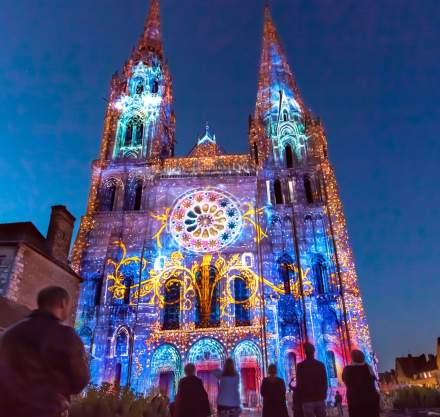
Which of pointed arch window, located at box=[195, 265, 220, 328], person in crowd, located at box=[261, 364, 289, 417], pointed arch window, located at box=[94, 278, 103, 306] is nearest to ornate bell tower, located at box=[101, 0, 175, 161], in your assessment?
pointed arch window, located at box=[94, 278, 103, 306]

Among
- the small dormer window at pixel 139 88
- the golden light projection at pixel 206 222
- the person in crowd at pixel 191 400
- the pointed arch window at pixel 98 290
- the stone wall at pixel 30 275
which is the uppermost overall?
the small dormer window at pixel 139 88

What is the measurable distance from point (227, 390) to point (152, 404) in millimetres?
3024

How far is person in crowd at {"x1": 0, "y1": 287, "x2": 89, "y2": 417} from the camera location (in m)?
2.65

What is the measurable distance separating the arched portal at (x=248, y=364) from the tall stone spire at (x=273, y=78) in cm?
1780

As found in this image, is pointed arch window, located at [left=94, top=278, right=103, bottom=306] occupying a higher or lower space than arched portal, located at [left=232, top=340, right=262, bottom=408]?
higher

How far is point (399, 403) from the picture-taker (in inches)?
384

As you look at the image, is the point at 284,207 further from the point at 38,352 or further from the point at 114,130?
the point at 38,352

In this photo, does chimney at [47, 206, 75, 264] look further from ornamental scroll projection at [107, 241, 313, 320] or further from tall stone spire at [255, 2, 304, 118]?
tall stone spire at [255, 2, 304, 118]

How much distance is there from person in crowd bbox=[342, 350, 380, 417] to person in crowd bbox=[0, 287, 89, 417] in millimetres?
3759

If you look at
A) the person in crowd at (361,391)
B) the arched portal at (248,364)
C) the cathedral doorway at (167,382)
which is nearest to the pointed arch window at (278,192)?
the arched portal at (248,364)

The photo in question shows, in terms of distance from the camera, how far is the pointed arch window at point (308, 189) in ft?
87.0

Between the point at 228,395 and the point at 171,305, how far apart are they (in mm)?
17404

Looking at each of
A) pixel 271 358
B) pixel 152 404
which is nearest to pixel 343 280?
pixel 271 358

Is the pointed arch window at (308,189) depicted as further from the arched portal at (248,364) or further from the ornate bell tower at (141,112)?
the ornate bell tower at (141,112)
